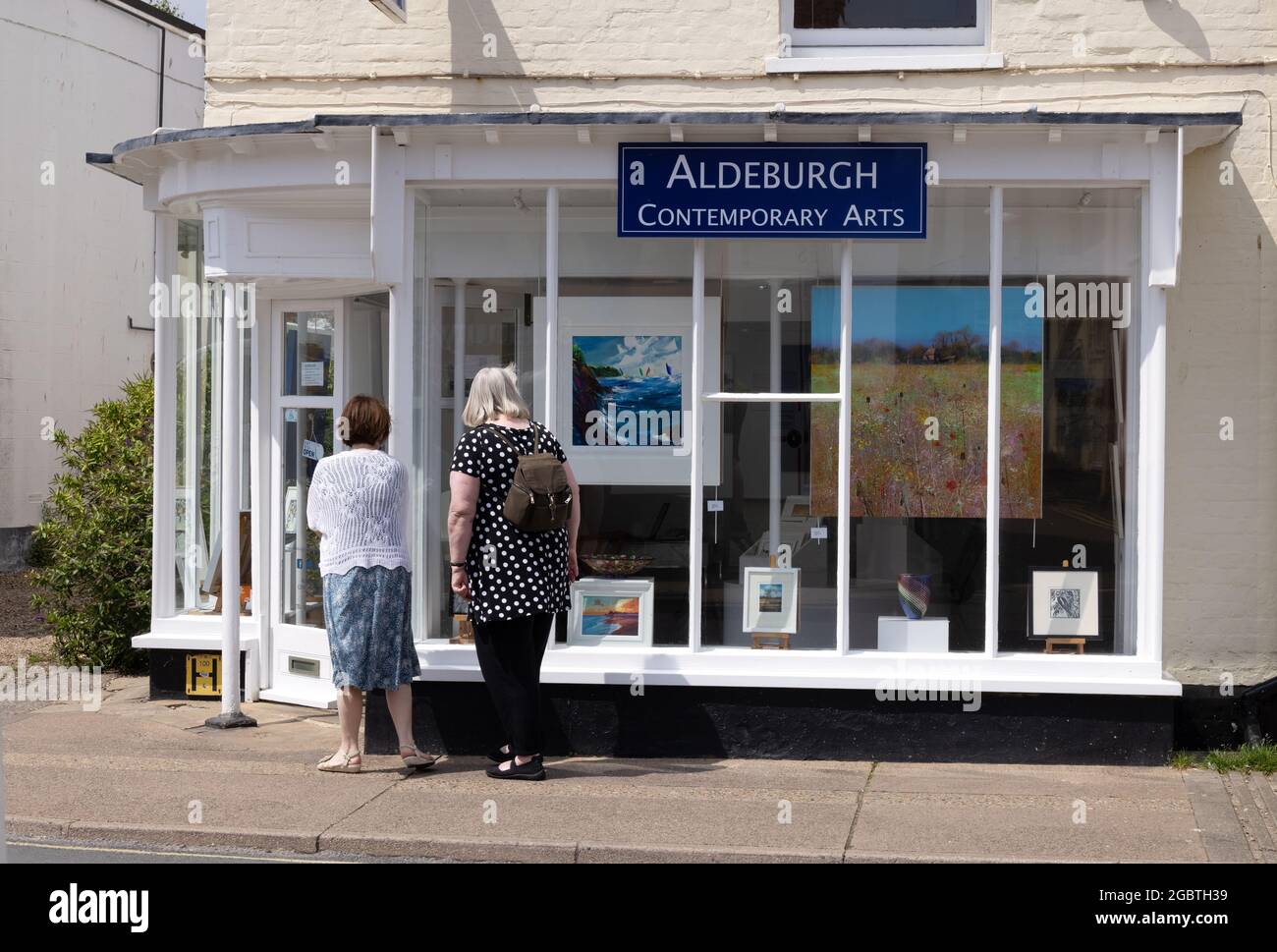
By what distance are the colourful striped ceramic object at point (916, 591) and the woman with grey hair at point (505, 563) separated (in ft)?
6.45

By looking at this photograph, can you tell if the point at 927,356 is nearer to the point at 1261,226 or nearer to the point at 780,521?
the point at 780,521

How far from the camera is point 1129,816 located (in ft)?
22.3

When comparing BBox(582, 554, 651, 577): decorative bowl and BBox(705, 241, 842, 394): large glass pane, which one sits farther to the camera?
BBox(582, 554, 651, 577): decorative bowl

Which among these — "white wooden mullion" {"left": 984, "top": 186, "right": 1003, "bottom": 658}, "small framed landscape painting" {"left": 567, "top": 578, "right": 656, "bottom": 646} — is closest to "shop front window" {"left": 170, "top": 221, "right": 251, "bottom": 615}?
"small framed landscape painting" {"left": 567, "top": 578, "right": 656, "bottom": 646}

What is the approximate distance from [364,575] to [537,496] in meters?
1.03

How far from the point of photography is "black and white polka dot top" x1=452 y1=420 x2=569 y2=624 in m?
7.29

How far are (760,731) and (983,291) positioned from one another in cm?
272

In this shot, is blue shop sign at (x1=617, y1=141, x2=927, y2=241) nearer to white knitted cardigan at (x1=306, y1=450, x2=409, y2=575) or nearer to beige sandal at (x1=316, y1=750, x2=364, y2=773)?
white knitted cardigan at (x1=306, y1=450, x2=409, y2=575)

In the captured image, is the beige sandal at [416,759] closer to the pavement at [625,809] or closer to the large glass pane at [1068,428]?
the pavement at [625,809]

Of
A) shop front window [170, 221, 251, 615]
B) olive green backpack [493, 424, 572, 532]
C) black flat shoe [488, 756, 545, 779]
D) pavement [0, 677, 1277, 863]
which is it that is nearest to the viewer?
pavement [0, 677, 1277, 863]

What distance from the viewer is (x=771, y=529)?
821cm

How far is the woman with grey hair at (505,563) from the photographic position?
728 centimetres

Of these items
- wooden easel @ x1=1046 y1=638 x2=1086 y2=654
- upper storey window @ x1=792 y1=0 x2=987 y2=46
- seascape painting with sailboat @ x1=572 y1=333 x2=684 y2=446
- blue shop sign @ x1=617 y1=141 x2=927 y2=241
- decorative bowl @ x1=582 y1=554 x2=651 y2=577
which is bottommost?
wooden easel @ x1=1046 y1=638 x2=1086 y2=654
